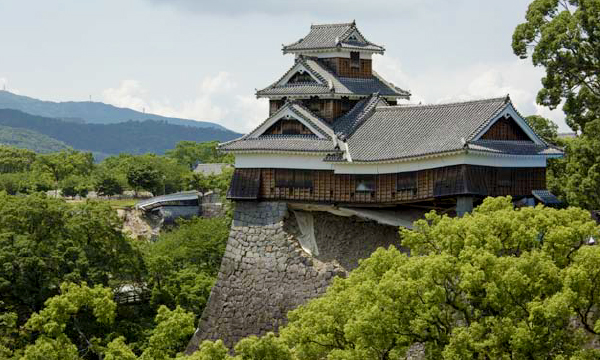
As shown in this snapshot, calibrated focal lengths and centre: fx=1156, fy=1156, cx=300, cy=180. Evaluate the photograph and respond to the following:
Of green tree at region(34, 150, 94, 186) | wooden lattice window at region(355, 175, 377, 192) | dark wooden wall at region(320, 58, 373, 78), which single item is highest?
dark wooden wall at region(320, 58, 373, 78)

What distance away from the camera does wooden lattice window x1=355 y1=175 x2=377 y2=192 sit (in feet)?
105

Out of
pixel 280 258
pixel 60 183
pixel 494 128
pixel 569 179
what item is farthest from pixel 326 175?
pixel 60 183

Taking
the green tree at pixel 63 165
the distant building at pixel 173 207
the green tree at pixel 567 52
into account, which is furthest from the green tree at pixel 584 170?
the green tree at pixel 63 165

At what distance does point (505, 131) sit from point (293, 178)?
6.32 meters

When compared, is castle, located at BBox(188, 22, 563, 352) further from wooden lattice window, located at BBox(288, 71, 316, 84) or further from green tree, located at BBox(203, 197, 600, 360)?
green tree, located at BBox(203, 197, 600, 360)

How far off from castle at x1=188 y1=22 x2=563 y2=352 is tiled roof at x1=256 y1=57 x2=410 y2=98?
1.7 inches

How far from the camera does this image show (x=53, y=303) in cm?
3027

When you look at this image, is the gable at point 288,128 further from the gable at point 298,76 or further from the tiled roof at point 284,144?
the gable at point 298,76

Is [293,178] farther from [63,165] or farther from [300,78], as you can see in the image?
[63,165]

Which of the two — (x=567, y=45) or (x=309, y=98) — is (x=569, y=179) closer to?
(x=567, y=45)

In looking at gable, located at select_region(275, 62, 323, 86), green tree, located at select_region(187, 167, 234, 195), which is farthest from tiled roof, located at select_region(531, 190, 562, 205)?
green tree, located at select_region(187, 167, 234, 195)

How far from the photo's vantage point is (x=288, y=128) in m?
33.4

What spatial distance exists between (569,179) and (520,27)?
511cm

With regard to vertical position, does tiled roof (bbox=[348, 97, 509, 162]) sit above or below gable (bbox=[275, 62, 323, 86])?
below
